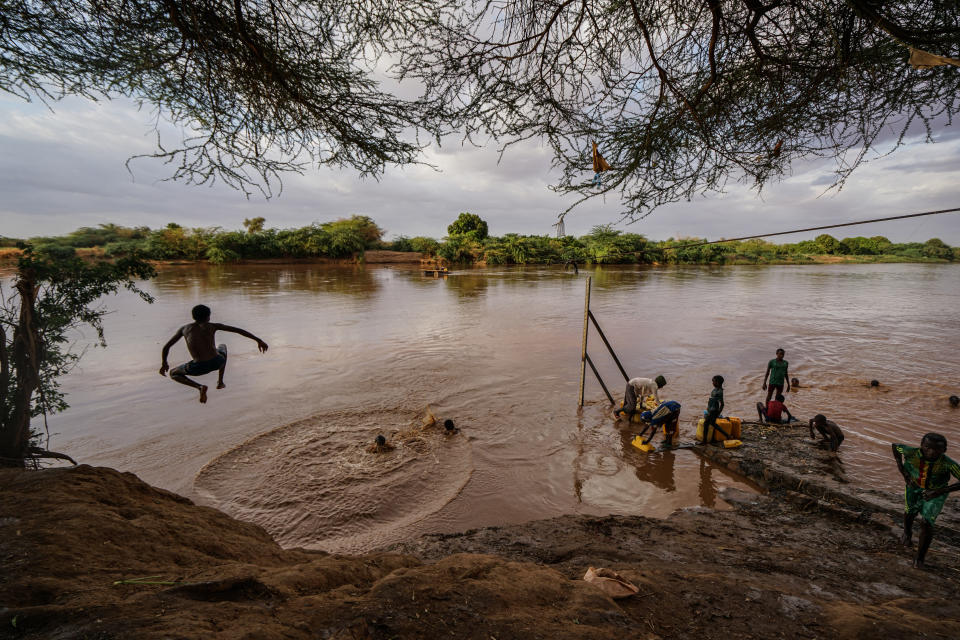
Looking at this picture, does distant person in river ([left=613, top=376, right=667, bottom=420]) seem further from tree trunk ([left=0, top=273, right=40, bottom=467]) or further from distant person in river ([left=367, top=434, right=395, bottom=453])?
tree trunk ([left=0, top=273, right=40, bottom=467])

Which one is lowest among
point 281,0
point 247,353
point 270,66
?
point 247,353

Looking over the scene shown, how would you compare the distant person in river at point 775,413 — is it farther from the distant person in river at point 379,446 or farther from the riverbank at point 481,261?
the riverbank at point 481,261

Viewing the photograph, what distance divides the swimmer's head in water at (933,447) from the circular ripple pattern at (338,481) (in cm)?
571

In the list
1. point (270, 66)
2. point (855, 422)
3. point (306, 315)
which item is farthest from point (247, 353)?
point (855, 422)

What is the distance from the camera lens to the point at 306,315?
66.5ft

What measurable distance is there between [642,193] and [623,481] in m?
4.73

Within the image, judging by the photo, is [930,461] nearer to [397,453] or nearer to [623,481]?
[623,481]

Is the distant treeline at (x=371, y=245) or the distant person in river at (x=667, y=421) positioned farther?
the distant treeline at (x=371, y=245)

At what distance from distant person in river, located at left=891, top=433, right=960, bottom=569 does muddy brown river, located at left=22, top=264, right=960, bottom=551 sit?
2303mm

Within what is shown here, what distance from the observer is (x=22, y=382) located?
187 inches

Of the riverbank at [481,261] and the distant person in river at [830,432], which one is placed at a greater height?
the riverbank at [481,261]

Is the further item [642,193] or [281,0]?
[642,193]

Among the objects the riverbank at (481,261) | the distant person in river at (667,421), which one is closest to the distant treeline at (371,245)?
the riverbank at (481,261)

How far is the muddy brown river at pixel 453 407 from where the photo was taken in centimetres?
618
